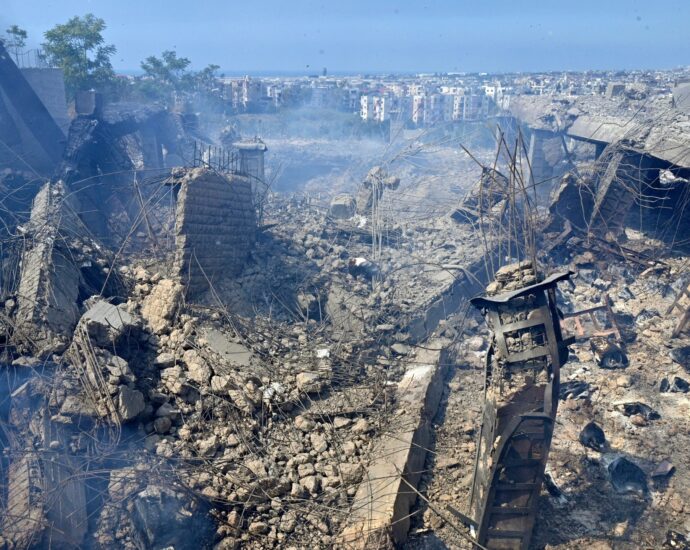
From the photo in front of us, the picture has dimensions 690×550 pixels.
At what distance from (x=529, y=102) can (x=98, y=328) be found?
20965 mm

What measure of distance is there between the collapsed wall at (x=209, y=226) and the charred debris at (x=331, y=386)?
4cm

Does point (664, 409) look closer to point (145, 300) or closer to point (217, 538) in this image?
point (217, 538)

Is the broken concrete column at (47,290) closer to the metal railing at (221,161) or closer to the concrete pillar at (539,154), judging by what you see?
the metal railing at (221,161)

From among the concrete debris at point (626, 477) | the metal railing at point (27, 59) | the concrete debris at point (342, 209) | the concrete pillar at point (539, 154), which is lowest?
the concrete debris at point (626, 477)

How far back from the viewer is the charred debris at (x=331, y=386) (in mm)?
4379

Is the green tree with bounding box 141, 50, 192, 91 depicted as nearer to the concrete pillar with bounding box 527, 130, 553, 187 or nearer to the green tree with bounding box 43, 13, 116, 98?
the green tree with bounding box 43, 13, 116, 98

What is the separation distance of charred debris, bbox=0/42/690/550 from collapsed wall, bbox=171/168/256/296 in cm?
4

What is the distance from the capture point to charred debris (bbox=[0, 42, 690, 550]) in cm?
438

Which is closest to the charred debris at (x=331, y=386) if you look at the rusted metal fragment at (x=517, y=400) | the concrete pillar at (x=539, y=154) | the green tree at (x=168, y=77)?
the rusted metal fragment at (x=517, y=400)

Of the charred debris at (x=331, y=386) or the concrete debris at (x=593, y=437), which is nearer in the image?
the charred debris at (x=331, y=386)

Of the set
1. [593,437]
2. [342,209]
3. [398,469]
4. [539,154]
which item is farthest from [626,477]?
[539,154]

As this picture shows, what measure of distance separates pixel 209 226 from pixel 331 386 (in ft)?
11.0

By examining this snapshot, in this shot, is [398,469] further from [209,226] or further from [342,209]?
[342,209]

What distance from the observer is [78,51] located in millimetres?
22625
